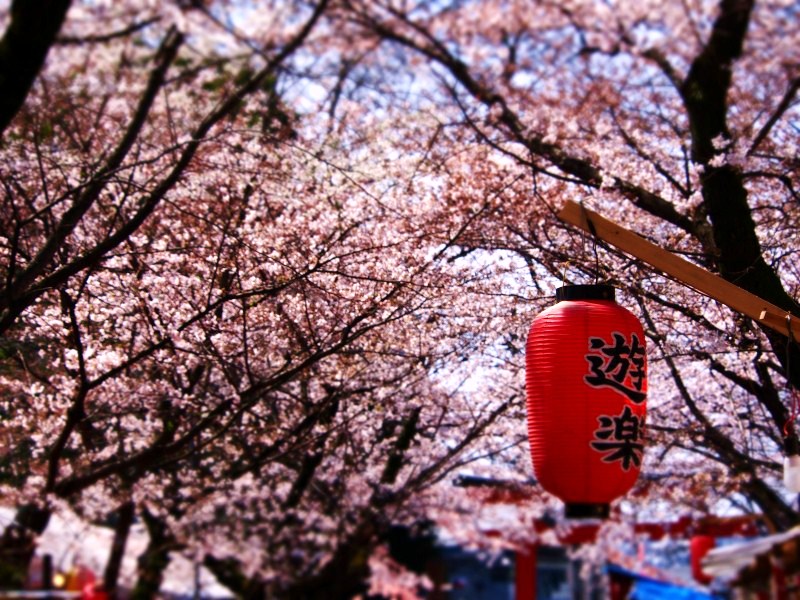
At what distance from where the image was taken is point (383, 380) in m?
10.3

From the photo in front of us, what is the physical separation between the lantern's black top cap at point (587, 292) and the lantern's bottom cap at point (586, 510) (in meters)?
1.43

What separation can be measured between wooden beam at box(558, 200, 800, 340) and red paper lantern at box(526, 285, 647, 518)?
56 centimetres

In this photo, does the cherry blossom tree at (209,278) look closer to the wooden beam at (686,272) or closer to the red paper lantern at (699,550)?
the wooden beam at (686,272)

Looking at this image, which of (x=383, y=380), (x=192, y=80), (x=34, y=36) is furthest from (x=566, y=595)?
(x=34, y=36)

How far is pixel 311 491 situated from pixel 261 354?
24.5 feet

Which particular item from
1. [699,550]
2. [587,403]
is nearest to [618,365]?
[587,403]

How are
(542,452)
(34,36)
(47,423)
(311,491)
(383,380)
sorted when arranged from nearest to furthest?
(34,36)
(542,452)
(47,423)
(383,380)
(311,491)

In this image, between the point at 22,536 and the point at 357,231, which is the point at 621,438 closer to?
the point at 357,231

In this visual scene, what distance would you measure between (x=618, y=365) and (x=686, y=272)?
982mm

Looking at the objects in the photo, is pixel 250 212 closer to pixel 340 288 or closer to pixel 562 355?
pixel 340 288

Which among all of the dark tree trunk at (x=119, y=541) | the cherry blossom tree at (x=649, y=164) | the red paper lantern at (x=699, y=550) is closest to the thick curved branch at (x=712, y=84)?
the cherry blossom tree at (x=649, y=164)

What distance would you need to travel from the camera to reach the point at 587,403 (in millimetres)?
6305

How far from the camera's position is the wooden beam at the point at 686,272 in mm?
6734

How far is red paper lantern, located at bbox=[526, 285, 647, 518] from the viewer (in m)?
6.29
